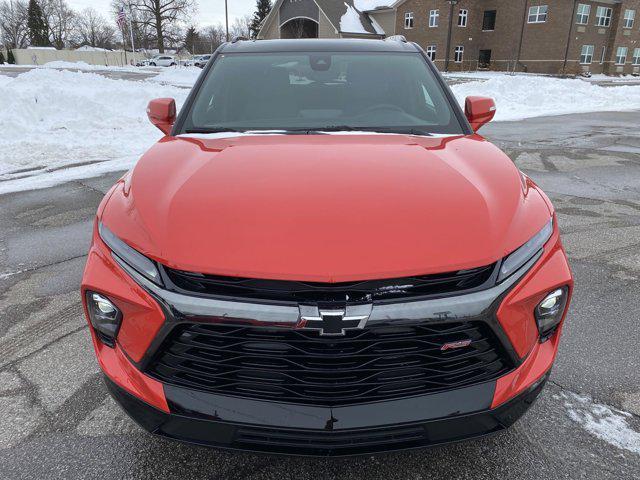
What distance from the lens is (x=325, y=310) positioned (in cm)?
153

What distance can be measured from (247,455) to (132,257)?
0.81 metres

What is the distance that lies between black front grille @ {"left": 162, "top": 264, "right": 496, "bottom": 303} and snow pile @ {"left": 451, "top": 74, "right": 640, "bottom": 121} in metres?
15.4

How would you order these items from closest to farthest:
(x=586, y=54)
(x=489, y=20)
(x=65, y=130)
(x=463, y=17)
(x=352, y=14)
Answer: (x=65, y=130), (x=586, y=54), (x=463, y=17), (x=489, y=20), (x=352, y=14)

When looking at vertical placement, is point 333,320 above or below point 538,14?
below

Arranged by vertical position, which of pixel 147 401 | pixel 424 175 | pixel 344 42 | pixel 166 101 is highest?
pixel 344 42

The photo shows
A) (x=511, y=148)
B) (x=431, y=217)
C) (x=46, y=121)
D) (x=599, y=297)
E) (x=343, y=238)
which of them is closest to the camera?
(x=343, y=238)

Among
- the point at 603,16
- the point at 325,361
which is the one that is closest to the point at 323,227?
the point at 325,361

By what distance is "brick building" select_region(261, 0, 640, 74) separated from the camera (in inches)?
1817

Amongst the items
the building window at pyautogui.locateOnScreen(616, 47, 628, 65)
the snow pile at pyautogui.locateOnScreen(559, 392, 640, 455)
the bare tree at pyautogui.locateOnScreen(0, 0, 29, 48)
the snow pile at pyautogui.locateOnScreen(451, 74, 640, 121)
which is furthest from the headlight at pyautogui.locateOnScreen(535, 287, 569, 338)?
the bare tree at pyautogui.locateOnScreen(0, 0, 29, 48)

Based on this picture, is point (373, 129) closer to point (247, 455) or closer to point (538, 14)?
point (247, 455)

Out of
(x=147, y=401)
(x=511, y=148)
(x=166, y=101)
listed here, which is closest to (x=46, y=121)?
(x=166, y=101)

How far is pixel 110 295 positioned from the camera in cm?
171

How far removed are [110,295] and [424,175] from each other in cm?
134

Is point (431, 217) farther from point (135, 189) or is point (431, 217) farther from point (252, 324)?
point (135, 189)
